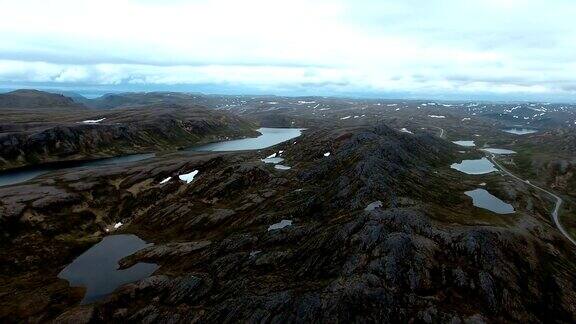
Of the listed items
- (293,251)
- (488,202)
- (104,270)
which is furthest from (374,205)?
(104,270)

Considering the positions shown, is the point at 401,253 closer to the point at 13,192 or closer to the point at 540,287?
the point at 540,287

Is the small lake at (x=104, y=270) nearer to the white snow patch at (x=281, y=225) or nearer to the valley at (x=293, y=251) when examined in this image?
the valley at (x=293, y=251)

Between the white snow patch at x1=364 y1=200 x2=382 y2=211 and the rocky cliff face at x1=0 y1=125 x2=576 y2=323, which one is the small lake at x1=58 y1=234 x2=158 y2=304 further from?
the white snow patch at x1=364 y1=200 x2=382 y2=211

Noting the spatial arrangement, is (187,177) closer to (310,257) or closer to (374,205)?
(374,205)

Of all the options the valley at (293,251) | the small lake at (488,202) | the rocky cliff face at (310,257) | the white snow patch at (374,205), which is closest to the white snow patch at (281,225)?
the valley at (293,251)

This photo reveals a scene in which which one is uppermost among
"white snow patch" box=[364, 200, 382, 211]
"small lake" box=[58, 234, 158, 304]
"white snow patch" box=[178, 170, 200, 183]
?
"white snow patch" box=[364, 200, 382, 211]

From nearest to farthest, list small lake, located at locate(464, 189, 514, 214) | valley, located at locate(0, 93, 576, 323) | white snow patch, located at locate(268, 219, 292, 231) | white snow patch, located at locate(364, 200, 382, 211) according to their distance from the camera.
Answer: valley, located at locate(0, 93, 576, 323) < white snow patch, located at locate(364, 200, 382, 211) < white snow patch, located at locate(268, 219, 292, 231) < small lake, located at locate(464, 189, 514, 214)

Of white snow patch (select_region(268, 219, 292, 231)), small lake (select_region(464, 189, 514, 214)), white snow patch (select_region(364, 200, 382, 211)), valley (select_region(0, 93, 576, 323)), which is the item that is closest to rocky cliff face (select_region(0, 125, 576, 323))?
valley (select_region(0, 93, 576, 323))
